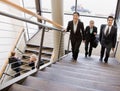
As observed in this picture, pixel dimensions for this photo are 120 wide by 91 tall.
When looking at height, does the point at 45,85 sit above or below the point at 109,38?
below

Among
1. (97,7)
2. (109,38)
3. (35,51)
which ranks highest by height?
(97,7)

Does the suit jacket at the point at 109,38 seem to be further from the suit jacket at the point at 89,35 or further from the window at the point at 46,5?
the window at the point at 46,5

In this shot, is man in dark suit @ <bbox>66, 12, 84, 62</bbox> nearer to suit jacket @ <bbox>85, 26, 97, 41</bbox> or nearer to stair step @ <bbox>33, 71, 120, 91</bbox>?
suit jacket @ <bbox>85, 26, 97, 41</bbox>

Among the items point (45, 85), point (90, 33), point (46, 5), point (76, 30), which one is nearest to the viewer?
point (45, 85)

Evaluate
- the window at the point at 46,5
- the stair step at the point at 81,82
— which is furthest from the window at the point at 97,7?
the stair step at the point at 81,82

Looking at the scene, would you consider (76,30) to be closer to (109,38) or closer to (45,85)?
(109,38)

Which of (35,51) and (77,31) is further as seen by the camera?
(35,51)

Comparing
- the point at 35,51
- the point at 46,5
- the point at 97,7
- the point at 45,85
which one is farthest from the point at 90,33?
the point at 46,5

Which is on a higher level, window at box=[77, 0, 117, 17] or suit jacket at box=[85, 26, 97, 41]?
window at box=[77, 0, 117, 17]

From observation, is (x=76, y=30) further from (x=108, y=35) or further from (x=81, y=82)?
(x=81, y=82)

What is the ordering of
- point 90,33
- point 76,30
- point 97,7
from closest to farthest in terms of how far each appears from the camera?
point 76,30
point 90,33
point 97,7

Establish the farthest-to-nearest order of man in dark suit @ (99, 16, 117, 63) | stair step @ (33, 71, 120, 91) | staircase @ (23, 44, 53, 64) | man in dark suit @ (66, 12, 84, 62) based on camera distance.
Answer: staircase @ (23, 44, 53, 64) → man in dark suit @ (99, 16, 117, 63) → man in dark suit @ (66, 12, 84, 62) → stair step @ (33, 71, 120, 91)

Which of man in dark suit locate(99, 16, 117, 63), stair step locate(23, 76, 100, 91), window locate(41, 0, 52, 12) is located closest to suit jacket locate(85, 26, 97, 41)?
man in dark suit locate(99, 16, 117, 63)

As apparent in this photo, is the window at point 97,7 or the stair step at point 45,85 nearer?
the stair step at point 45,85
